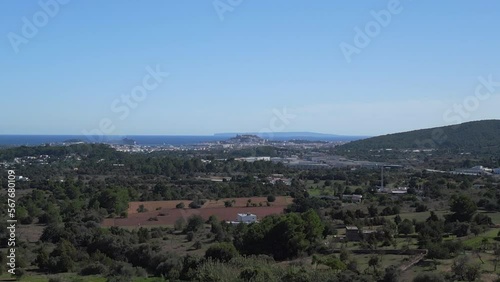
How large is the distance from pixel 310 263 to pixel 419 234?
648 centimetres

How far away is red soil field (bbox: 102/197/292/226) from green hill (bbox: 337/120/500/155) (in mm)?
55407

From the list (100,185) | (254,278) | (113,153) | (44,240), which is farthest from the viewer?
(113,153)

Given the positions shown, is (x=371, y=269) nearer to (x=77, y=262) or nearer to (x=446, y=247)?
(x=446, y=247)

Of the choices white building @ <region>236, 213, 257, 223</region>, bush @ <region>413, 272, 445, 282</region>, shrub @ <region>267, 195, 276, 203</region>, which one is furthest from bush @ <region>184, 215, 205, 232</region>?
bush @ <region>413, 272, 445, 282</region>

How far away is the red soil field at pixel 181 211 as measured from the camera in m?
32.8

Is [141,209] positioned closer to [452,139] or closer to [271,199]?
[271,199]

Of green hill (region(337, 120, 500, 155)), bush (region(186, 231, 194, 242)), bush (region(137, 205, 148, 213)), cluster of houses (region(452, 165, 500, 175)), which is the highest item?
green hill (region(337, 120, 500, 155))

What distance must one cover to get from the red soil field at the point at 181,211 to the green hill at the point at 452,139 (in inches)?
2181

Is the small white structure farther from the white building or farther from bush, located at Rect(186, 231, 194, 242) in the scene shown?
bush, located at Rect(186, 231, 194, 242)

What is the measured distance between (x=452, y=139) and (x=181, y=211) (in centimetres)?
7156

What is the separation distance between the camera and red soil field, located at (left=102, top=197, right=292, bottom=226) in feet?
108

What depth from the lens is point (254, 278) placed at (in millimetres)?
15414

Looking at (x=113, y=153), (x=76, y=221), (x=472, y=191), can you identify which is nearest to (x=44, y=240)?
(x=76, y=221)

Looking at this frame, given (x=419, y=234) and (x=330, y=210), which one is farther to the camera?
(x=330, y=210)
